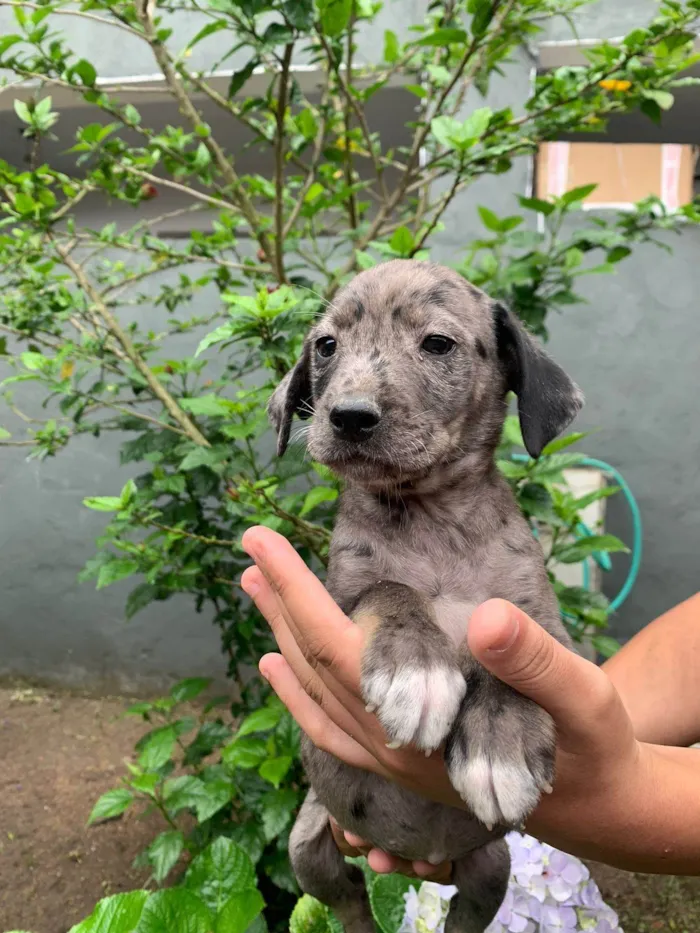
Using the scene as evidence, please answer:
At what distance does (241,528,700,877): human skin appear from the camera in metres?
1.20

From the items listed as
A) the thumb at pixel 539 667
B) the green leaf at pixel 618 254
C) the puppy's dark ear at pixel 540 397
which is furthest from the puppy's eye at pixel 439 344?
the green leaf at pixel 618 254

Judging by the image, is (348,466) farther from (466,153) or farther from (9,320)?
(9,320)

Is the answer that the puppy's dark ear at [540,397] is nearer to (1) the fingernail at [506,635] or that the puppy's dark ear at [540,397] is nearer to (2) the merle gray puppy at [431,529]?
(2) the merle gray puppy at [431,529]

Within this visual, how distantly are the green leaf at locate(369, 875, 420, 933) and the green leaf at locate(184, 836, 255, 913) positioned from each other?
1.39ft

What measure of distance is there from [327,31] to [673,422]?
3856mm

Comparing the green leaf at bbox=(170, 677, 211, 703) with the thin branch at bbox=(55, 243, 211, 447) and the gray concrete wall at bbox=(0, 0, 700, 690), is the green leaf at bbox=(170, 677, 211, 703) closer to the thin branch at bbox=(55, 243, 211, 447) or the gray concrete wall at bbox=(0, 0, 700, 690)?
the thin branch at bbox=(55, 243, 211, 447)

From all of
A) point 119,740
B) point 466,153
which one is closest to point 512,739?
point 466,153

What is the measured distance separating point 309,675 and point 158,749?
171cm

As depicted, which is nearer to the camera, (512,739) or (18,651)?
(512,739)

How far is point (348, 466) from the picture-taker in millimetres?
1666

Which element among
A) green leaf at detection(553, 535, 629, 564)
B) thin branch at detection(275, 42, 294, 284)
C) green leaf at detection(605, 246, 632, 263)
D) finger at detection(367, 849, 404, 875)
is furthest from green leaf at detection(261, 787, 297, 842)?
green leaf at detection(605, 246, 632, 263)

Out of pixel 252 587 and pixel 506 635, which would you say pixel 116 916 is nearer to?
pixel 252 587

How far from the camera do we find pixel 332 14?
2057mm

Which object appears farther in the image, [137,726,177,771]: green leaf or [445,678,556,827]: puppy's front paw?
[137,726,177,771]: green leaf
